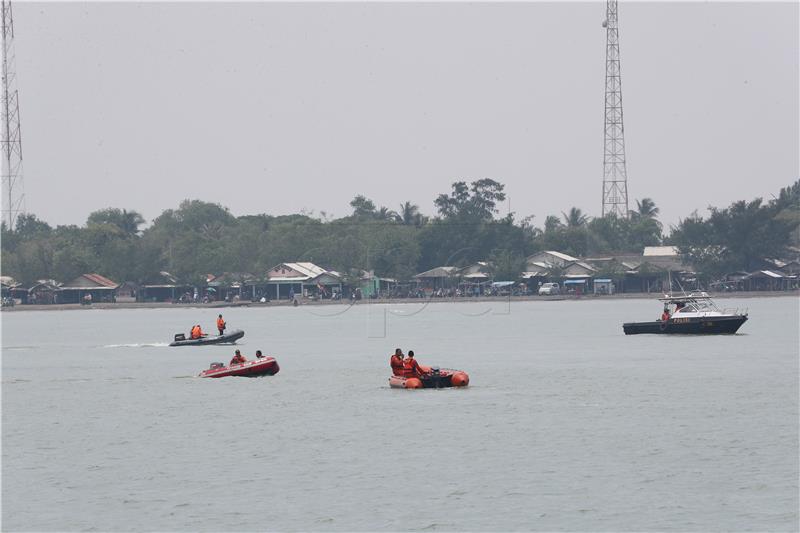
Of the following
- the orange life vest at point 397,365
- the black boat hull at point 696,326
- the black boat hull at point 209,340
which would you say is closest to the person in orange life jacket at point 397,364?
the orange life vest at point 397,365

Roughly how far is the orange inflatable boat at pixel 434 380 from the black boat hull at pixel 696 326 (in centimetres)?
3432

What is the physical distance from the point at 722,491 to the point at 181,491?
576 inches

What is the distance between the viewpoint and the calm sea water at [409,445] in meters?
34.7

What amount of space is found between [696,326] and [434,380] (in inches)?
1425

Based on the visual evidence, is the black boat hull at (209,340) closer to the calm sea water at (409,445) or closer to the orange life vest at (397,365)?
the calm sea water at (409,445)

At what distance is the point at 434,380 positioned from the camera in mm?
58531

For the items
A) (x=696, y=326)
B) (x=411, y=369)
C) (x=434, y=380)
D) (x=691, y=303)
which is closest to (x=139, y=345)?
(x=691, y=303)

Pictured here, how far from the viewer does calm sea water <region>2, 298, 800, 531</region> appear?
3469 centimetres

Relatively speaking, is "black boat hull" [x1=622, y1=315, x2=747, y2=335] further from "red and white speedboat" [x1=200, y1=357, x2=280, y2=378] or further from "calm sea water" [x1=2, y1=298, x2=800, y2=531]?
"red and white speedboat" [x1=200, y1=357, x2=280, y2=378]

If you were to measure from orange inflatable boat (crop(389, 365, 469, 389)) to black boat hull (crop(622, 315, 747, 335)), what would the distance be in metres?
34.3

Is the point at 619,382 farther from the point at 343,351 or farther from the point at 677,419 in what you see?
the point at 343,351

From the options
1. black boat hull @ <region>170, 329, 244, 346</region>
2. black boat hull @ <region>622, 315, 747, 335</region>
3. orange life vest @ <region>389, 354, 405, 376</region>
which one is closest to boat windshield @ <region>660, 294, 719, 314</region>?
black boat hull @ <region>622, 315, 747, 335</region>

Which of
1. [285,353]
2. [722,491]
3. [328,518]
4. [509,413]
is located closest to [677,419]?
[509,413]

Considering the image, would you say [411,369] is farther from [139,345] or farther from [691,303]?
[139,345]
